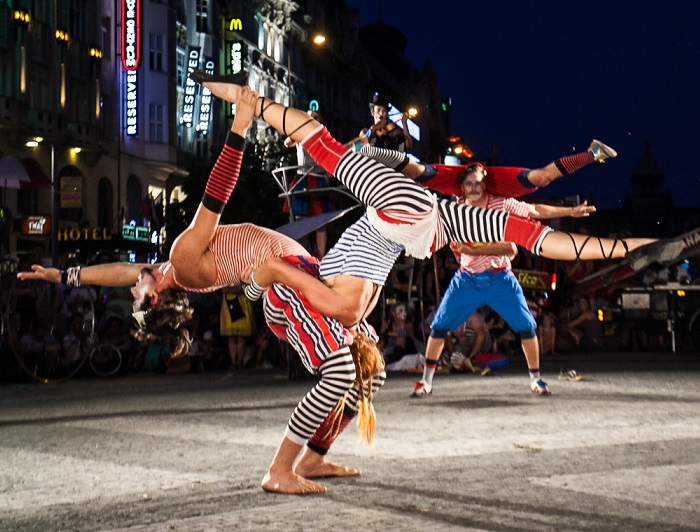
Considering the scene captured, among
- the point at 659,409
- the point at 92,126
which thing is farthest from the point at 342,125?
the point at 659,409

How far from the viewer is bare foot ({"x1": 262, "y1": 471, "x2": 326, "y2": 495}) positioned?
6023 millimetres

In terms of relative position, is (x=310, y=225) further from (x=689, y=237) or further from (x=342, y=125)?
(x=342, y=125)

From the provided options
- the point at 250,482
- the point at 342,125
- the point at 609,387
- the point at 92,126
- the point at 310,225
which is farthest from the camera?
the point at 342,125

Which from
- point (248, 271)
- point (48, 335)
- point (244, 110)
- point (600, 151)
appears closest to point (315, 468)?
point (248, 271)

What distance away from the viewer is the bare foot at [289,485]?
19.8 ft

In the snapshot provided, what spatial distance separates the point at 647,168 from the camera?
154 metres

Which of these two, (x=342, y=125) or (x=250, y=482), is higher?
(x=342, y=125)

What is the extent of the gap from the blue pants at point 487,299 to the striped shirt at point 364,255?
5774 millimetres

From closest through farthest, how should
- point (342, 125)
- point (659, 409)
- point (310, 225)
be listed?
point (659, 409) → point (310, 225) → point (342, 125)

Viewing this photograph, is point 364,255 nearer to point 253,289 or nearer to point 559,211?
point 253,289

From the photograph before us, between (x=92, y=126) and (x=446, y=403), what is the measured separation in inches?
1313

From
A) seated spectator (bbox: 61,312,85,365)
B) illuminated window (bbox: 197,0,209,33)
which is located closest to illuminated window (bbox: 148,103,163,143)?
illuminated window (bbox: 197,0,209,33)

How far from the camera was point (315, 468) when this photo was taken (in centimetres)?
654

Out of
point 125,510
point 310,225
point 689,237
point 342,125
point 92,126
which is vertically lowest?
point 125,510
